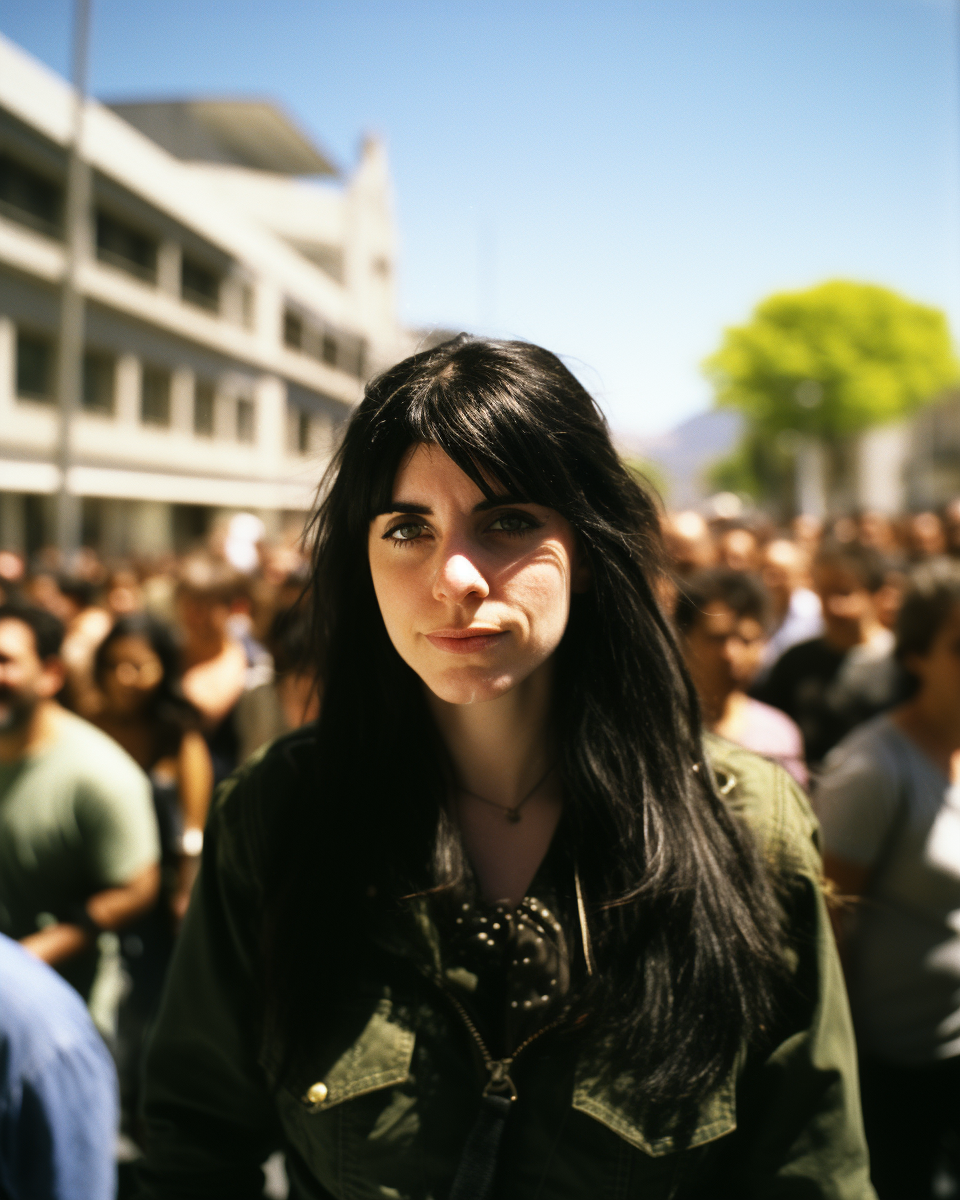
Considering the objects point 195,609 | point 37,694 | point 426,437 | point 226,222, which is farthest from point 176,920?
point 226,222

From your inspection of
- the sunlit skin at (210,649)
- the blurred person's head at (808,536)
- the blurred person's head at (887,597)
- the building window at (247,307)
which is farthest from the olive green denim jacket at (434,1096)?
the building window at (247,307)

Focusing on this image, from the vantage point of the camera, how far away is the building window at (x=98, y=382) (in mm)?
20984

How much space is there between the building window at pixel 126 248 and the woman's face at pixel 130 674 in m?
20.1

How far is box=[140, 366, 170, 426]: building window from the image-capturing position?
22953mm

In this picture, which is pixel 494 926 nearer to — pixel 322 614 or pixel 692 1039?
pixel 692 1039

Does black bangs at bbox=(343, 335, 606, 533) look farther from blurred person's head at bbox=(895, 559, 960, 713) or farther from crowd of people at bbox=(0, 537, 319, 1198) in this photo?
blurred person's head at bbox=(895, 559, 960, 713)

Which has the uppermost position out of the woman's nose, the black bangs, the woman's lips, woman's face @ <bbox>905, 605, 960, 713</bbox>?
the black bangs

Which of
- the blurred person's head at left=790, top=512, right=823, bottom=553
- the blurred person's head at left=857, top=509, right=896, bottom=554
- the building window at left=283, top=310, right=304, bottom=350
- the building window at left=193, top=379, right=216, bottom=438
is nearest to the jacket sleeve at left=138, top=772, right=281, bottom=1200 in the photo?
the blurred person's head at left=857, top=509, right=896, bottom=554

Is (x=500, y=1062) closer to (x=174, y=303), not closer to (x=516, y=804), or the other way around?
(x=516, y=804)

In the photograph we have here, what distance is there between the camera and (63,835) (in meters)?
2.58

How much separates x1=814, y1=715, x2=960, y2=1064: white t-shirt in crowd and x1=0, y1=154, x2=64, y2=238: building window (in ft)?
64.6

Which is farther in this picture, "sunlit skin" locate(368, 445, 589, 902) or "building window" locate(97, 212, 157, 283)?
"building window" locate(97, 212, 157, 283)

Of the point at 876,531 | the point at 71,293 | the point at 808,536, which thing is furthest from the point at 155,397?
the point at 876,531

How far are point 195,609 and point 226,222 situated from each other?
23.3m
